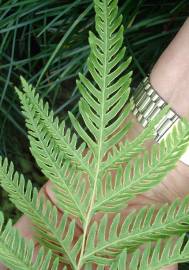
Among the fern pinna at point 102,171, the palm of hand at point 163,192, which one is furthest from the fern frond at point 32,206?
the palm of hand at point 163,192

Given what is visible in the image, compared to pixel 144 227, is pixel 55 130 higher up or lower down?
higher up

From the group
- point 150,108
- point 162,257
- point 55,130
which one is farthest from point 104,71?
point 150,108

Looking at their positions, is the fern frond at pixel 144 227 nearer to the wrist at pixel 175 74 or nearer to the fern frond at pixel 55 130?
the fern frond at pixel 55 130

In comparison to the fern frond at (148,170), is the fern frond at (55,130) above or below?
above

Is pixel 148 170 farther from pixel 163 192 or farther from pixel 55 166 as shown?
pixel 163 192

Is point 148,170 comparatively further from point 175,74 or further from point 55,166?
point 175,74

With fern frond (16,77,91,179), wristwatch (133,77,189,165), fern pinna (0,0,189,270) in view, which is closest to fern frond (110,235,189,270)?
fern pinna (0,0,189,270)

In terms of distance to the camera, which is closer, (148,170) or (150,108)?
(148,170)

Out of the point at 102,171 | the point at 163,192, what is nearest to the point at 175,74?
the point at 163,192

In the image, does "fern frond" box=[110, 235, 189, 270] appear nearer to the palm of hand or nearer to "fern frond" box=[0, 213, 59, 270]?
"fern frond" box=[0, 213, 59, 270]
